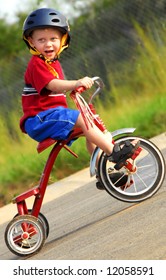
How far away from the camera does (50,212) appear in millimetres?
7988

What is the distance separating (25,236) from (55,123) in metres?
0.85

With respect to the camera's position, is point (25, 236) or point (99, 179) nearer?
point (25, 236)

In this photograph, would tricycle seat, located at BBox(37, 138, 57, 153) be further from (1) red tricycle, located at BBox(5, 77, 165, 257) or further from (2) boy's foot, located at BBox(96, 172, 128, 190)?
(2) boy's foot, located at BBox(96, 172, 128, 190)

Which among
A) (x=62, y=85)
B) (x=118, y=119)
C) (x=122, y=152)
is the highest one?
(x=118, y=119)

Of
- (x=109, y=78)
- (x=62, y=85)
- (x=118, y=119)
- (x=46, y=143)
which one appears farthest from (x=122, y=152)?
(x=109, y=78)

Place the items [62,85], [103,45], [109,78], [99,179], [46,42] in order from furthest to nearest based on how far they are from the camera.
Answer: [103,45]
[109,78]
[99,179]
[46,42]
[62,85]

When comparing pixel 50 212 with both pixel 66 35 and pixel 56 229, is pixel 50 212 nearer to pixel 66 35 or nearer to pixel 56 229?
pixel 56 229

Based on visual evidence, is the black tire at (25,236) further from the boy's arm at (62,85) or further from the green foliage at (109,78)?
the green foliage at (109,78)

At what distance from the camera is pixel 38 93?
6316mm

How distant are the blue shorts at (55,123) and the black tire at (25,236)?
2.04 ft

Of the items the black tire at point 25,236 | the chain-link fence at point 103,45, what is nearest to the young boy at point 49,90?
the black tire at point 25,236

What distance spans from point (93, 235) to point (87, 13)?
1322 cm

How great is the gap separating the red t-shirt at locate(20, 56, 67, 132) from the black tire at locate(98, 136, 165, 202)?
57cm

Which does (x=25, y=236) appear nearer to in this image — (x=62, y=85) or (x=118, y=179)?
(x=118, y=179)
